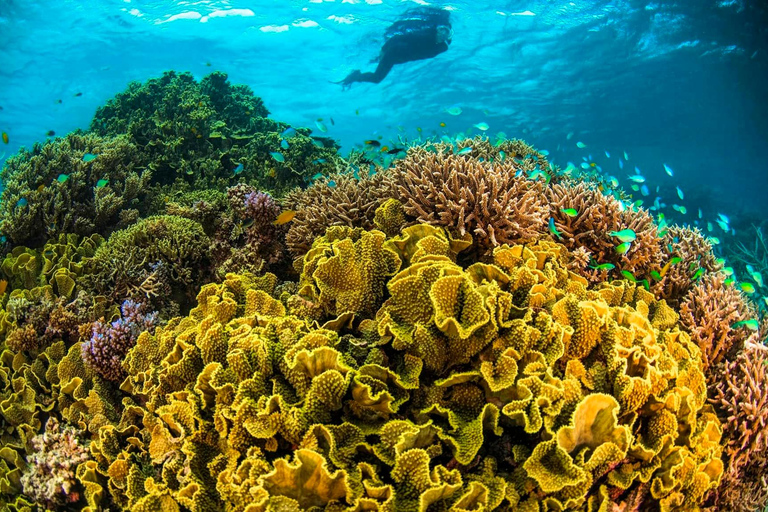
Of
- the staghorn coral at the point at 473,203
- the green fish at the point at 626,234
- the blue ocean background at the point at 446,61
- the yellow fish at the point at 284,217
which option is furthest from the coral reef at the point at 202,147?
the blue ocean background at the point at 446,61

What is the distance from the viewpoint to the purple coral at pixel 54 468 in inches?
111

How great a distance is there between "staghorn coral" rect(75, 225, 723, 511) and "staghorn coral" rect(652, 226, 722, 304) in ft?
6.34

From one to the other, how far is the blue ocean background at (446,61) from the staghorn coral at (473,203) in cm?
1454

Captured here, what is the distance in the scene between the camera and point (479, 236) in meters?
3.74

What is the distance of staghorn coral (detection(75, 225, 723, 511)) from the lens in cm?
193

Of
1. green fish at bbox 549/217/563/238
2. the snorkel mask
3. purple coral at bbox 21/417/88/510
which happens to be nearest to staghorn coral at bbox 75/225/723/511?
purple coral at bbox 21/417/88/510

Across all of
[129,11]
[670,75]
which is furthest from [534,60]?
[129,11]

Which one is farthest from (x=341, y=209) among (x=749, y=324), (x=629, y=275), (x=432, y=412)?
(x=749, y=324)

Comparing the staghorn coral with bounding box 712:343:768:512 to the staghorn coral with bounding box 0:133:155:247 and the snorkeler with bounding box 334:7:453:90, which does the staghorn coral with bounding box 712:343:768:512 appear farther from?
the snorkeler with bounding box 334:7:453:90

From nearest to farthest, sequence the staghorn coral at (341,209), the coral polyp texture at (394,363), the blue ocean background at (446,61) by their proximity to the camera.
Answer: the coral polyp texture at (394,363) < the staghorn coral at (341,209) < the blue ocean background at (446,61)

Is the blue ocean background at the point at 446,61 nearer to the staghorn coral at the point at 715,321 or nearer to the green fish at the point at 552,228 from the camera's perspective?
the green fish at the point at 552,228

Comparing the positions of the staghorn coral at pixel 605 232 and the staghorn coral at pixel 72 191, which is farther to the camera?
the staghorn coral at pixel 72 191

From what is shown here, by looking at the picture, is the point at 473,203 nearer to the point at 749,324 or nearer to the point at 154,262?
the point at 749,324

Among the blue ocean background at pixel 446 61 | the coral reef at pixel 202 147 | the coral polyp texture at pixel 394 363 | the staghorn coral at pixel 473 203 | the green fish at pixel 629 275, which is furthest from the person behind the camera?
the blue ocean background at pixel 446 61
